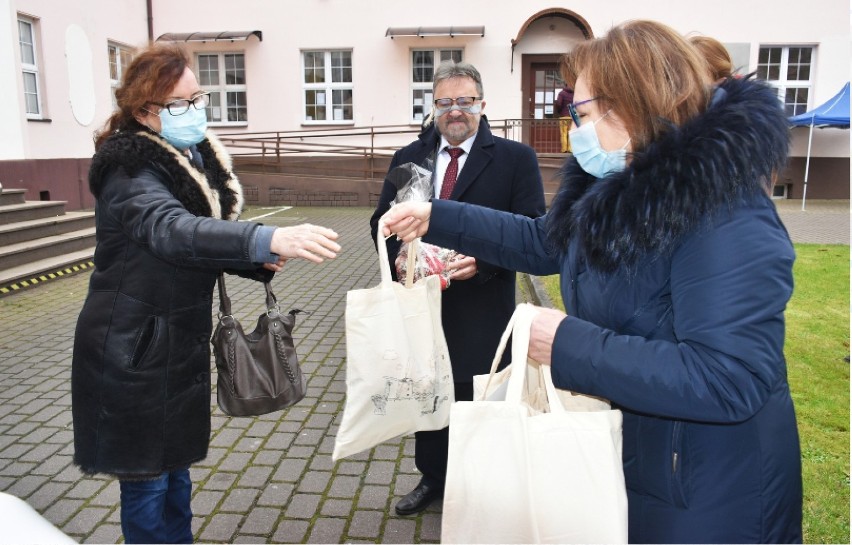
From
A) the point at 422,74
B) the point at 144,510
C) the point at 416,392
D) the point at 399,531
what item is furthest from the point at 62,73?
the point at 416,392

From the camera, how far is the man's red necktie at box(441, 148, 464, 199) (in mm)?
3365

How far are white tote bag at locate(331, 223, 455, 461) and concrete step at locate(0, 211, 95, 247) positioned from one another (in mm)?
8887

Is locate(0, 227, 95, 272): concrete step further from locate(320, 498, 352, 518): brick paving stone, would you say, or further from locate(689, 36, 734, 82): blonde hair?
locate(689, 36, 734, 82): blonde hair

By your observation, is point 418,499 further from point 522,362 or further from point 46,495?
point 522,362

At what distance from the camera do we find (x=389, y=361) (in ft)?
7.38

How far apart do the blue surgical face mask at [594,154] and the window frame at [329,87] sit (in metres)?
17.8

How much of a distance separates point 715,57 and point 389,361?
4.34ft

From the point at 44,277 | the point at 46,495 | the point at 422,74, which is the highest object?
the point at 422,74

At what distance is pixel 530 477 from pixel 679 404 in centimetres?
35

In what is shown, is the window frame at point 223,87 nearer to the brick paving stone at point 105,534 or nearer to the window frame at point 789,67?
the window frame at point 789,67

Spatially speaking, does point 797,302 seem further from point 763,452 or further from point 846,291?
point 763,452

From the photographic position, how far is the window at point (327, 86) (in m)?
19.0

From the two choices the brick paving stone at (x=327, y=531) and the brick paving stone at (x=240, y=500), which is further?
the brick paving stone at (x=240, y=500)

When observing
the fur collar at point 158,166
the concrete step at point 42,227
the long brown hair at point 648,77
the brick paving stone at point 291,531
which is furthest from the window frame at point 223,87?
the long brown hair at point 648,77
